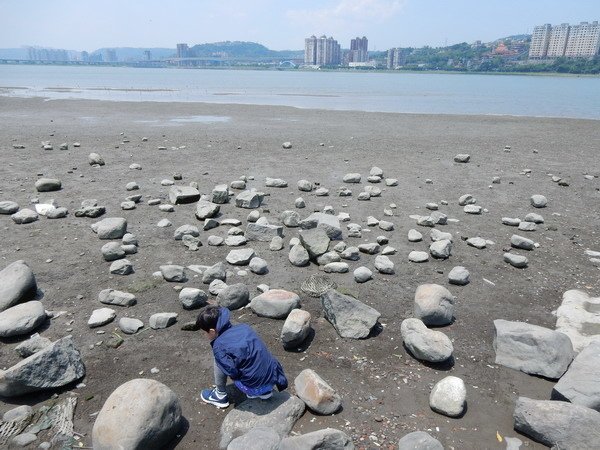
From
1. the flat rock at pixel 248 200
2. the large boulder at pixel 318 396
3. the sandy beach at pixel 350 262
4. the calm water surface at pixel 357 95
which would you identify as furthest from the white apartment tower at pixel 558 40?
the large boulder at pixel 318 396

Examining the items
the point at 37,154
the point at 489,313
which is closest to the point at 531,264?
the point at 489,313

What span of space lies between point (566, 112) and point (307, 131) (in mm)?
23751

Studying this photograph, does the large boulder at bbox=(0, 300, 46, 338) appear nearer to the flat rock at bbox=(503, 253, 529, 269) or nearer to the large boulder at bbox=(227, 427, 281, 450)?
the large boulder at bbox=(227, 427, 281, 450)

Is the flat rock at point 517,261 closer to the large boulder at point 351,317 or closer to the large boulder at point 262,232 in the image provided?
the large boulder at point 351,317

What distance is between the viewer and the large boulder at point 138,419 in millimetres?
3768

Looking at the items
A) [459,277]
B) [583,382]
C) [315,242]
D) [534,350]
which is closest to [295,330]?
[315,242]

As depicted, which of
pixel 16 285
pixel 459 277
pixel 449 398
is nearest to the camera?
pixel 449 398

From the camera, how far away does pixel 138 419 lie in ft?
12.6

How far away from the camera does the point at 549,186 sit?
12.4 meters

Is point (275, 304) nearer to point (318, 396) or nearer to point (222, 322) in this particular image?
point (222, 322)

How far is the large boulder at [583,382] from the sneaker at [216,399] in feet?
10.5

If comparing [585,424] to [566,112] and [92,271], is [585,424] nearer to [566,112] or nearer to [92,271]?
[92,271]

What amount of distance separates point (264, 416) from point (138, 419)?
1.09m

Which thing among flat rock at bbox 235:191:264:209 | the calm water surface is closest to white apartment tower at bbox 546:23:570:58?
the calm water surface
